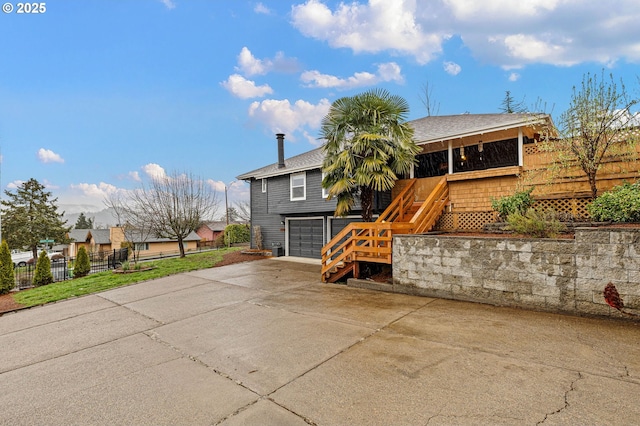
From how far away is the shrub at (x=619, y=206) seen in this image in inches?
219

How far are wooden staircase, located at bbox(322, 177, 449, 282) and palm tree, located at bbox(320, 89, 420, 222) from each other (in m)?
0.93

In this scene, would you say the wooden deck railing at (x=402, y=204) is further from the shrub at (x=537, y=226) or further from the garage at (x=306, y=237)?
the garage at (x=306, y=237)

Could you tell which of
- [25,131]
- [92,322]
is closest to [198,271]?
[92,322]

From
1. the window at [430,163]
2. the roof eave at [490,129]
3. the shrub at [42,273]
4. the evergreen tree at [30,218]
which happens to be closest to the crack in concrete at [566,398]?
the roof eave at [490,129]

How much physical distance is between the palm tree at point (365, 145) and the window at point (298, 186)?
4434 mm

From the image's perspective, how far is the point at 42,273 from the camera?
12.9 meters

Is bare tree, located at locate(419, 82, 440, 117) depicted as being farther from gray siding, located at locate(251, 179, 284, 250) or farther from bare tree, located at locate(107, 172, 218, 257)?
bare tree, located at locate(107, 172, 218, 257)

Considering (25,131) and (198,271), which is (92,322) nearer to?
(198,271)

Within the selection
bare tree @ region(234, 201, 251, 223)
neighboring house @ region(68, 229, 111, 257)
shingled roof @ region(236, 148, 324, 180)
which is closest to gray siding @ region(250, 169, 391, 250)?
shingled roof @ region(236, 148, 324, 180)

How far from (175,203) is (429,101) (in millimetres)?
16903

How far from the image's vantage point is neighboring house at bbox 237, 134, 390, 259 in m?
13.5

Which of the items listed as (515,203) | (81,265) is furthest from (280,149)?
(515,203)

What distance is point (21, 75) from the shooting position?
13867mm

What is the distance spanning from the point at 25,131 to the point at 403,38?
25696 mm
